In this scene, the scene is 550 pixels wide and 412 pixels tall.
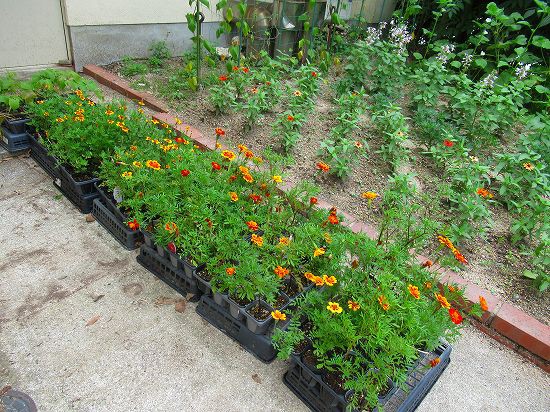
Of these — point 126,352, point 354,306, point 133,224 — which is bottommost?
point 126,352

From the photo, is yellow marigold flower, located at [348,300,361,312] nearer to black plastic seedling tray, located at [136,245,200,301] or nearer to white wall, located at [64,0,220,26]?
black plastic seedling tray, located at [136,245,200,301]

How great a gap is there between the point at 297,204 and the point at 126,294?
121 centimetres

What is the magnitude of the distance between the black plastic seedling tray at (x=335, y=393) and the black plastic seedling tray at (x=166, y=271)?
792 mm

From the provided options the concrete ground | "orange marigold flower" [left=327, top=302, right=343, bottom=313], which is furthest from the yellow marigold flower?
the concrete ground

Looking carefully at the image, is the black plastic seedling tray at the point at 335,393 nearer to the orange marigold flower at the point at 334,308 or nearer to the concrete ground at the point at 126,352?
the concrete ground at the point at 126,352

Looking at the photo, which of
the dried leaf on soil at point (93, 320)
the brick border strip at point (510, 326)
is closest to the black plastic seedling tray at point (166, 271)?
the dried leaf on soil at point (93, 320)

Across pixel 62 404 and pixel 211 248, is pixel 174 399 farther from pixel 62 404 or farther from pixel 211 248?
pixel 211 248

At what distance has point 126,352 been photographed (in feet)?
7.46

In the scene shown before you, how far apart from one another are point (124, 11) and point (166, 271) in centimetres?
400

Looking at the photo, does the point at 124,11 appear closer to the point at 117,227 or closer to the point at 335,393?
the point at 117,227

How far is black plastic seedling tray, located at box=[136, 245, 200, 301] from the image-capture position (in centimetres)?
258

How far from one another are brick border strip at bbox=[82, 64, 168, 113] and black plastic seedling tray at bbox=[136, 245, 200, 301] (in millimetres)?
2120

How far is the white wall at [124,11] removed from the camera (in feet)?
16.0

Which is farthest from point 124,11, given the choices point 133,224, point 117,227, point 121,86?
point 133,224
